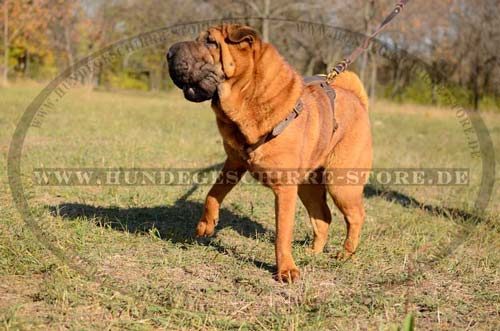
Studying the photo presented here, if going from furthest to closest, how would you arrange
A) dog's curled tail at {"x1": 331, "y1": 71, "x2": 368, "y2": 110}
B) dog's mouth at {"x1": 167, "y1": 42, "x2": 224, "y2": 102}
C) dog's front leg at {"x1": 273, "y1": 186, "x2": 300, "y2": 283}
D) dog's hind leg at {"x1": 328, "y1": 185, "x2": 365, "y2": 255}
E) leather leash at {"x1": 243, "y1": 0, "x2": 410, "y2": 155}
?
1. dog's curled tail at {"x1": 331, "y1": 71, "x2": 368, "y2": 110}
2. dog's hind leg at {"x1": 328, "y1": 185, "x2": 365, "y2": 255}
3. dog's front leg at {"x1": 273, "y1": 186, "x2": 300, "y2": 283}
4. leather leash at {"x1": 243, "y1": 0, "x2": 410, "y2": 155}
5. dog's mouth at {"x1": 167, "y1": 42, "x2": 224, "y2": 102}

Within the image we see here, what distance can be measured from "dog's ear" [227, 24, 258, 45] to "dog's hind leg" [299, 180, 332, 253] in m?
1.75

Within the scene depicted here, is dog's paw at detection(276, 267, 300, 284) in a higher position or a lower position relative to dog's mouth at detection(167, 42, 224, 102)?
lower

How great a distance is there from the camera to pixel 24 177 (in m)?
6.47

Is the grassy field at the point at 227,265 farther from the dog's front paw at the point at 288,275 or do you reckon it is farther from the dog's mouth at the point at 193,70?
the dog's mouth at the point at 193,70

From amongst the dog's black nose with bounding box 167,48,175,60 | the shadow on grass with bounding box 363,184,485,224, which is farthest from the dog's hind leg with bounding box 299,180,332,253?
the shadow on grass with bounding box 363,184,485,224

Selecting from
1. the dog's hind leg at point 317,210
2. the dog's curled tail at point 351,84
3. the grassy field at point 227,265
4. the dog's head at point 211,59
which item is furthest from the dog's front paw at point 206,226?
the dog's curled tail at point 351,84

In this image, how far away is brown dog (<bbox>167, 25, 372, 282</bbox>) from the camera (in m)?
3.51

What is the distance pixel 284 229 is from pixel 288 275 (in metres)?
0.34

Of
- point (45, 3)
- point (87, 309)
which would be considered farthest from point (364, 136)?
point (45, 3)

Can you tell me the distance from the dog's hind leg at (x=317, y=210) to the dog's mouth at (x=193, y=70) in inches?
65.7

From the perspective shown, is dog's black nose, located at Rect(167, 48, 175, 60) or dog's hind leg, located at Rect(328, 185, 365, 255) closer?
dog's black nose, located at Rect(167, 48, 175, 60)

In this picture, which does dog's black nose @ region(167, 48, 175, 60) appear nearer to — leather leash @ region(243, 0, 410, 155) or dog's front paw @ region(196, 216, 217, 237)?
leather leash @ region(243, 0, 410, 155)

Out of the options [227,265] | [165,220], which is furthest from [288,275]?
[165,220]

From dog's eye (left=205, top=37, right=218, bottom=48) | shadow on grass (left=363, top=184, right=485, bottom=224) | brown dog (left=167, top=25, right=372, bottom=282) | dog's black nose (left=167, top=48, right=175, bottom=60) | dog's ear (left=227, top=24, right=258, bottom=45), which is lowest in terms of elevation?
shadow on grass (left=363, top=184, right=485, bottom=224)
